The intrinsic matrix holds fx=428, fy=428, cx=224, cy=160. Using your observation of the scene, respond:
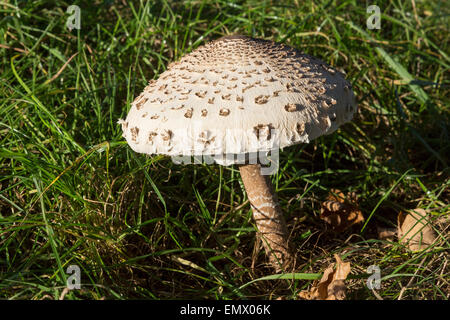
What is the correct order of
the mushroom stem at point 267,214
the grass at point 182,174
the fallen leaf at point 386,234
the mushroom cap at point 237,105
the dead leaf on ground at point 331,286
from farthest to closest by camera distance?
1. the fallen leaf at point 386,234
2. the mushroom stem at point 267,214
3. the grass at point 182,174
4. the dead leaf on ground at point 331,286
5. the mushroom cap at point 237,105

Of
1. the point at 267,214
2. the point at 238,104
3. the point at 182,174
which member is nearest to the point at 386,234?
the point at 267,214

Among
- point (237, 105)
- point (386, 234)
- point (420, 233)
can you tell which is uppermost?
point (237, 105)

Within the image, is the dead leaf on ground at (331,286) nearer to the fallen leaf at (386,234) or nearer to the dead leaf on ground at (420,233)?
the dead leaf on ground at (420,233)

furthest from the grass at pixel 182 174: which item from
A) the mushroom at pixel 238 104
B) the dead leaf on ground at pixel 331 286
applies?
the mushroom at pixel 238 104

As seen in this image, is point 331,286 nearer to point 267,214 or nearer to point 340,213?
point 267,214

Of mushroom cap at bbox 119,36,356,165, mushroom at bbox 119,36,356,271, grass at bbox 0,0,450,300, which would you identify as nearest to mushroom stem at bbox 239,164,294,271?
grass at bbox 0,0,450,300
